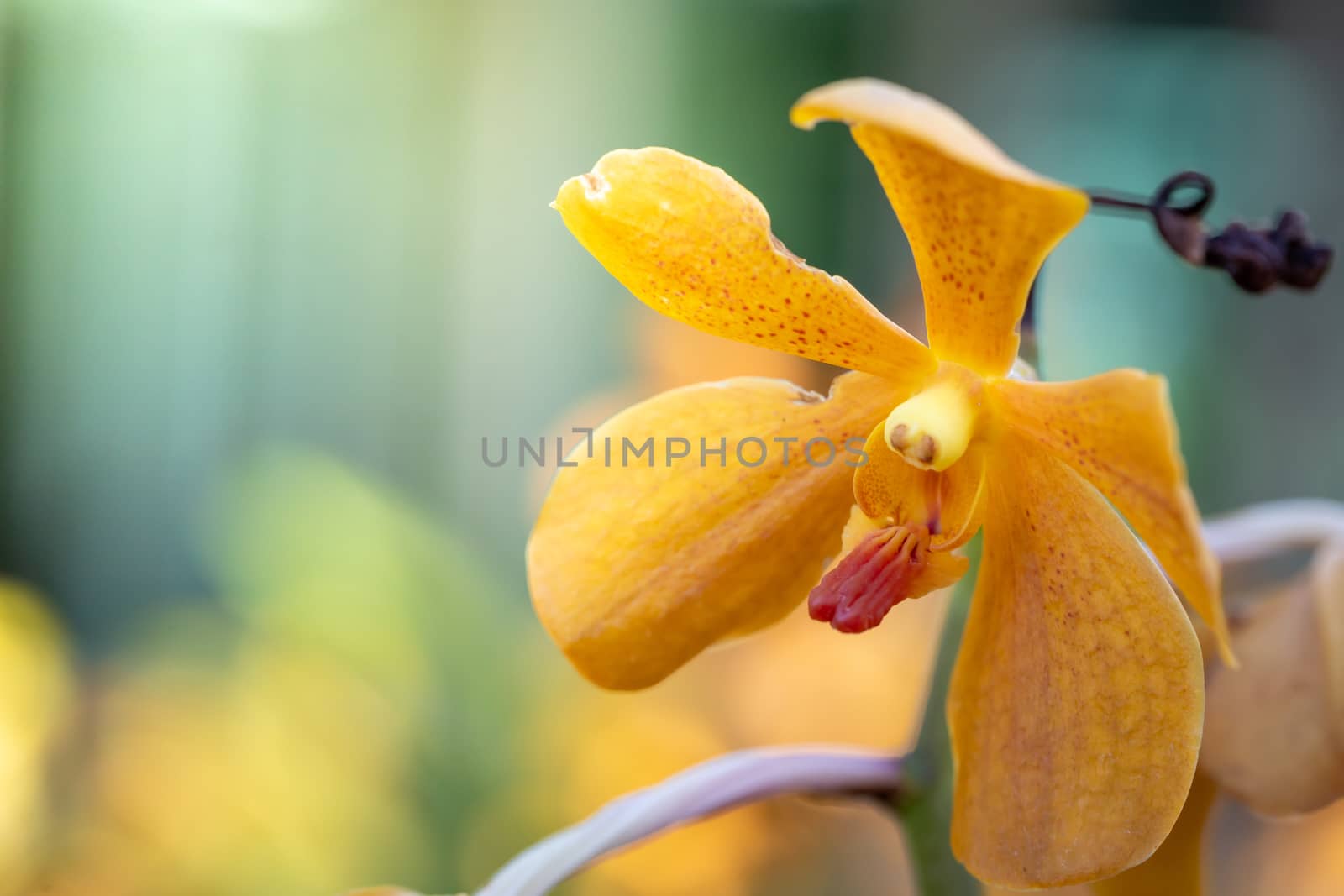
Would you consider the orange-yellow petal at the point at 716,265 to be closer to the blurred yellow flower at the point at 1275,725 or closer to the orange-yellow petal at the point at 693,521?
the orange-yellow petal at the point at 693,521

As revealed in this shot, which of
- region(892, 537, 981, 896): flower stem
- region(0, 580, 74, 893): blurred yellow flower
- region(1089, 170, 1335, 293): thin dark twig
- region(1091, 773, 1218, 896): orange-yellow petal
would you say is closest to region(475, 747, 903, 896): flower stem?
region(892, 537, 981, 896): flower stem

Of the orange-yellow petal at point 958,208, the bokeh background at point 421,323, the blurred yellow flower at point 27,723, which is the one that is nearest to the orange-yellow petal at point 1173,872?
the orange-yellow petal at point 958,208

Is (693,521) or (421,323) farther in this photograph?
(421,323)

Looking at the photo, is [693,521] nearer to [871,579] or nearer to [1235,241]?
[871,579]

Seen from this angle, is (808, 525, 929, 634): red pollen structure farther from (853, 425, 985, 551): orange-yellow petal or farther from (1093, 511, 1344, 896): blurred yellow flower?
(1093, 511, 1344, 896): blurred yellow flower

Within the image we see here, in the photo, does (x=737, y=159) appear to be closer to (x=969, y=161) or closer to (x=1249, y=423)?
(x=1249, y=423)

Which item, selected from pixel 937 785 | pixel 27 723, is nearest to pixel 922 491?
pixel 937 785
